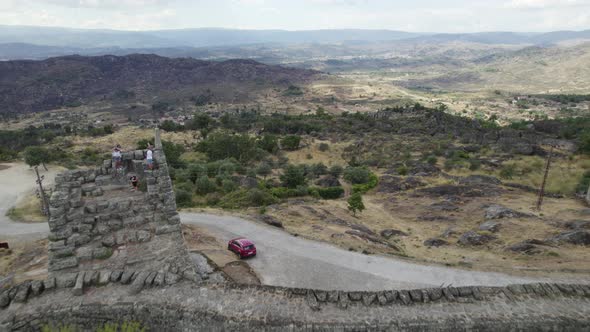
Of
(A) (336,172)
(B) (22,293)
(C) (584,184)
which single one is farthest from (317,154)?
(B) (22,293)

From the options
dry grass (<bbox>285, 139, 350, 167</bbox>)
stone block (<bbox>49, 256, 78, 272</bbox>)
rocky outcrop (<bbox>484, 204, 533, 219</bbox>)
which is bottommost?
dry grass (<bbox>285, 139, 350, 167</bbox>)

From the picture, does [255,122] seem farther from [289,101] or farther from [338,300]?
[338,300]

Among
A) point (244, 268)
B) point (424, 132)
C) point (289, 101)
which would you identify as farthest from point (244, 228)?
point (289, 101)

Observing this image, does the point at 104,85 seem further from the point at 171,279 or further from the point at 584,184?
the point at 171,279

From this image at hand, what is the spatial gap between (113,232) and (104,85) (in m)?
198

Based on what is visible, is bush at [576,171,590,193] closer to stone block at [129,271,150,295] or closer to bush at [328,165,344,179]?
bush at [328,165,344,179]

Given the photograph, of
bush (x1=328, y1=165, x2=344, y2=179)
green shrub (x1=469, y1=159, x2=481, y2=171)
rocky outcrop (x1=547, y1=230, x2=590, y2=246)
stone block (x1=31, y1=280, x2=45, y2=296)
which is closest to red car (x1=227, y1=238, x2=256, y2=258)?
stone block (x1=31, y1=280, x2=45, y2=296)

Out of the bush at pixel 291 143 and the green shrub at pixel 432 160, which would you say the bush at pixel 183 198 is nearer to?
the bush at pixel 291 143

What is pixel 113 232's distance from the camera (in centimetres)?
1315

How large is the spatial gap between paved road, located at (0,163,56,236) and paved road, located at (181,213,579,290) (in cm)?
1810

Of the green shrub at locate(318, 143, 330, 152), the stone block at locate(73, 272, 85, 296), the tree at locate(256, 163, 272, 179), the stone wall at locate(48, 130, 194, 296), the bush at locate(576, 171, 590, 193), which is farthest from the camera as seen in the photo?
the green shrub at locate(318, 143, 330, 152)

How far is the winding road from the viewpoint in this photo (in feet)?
57.7

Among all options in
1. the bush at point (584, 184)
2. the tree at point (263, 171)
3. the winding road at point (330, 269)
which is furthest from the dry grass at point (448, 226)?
the tree at point (263, 171)

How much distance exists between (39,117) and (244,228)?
464 feet
